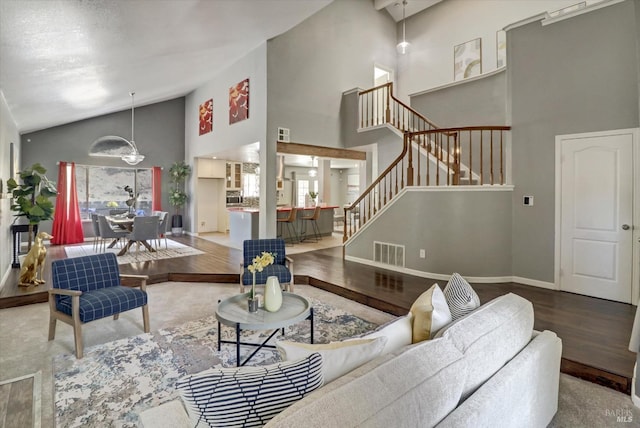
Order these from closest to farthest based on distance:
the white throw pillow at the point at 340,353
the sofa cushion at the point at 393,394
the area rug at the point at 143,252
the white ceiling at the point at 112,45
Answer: the sofa cushion at the point at 393,394, the white throw pillow at the point at 340,353, the white ceiling at the point at 112,45, the area rug at the point at 143,252

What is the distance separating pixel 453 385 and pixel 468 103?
274 inches

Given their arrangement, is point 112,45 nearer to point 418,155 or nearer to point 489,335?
point 418,155

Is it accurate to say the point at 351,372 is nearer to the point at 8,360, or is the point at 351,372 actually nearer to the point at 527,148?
the point at 8,360

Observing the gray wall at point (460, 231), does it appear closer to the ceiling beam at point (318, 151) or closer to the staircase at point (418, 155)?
the staircase at point (418, 155)

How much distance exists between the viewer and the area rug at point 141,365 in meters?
2.14

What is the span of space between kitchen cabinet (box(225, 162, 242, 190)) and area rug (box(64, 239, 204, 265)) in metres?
3.17

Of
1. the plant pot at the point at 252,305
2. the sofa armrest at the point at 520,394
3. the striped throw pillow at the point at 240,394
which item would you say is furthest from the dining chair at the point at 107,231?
the sofa armrest at the point at 520,394

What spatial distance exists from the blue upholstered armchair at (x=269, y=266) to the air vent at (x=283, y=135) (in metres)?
2.92

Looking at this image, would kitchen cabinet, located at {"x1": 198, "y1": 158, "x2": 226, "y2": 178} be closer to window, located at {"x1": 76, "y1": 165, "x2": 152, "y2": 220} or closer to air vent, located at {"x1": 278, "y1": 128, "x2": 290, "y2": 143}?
window, located at {"x1": 76, "y1": 165, "x2": 152, "y2": 220}

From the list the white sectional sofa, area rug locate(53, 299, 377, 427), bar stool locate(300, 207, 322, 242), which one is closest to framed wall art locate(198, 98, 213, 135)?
bar stool locate(300, 207, 322, 242)

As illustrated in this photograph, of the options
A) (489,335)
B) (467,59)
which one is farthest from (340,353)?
(467,59)

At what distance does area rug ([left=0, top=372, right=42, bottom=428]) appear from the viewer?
2.04m

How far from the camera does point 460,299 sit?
1.95 metres

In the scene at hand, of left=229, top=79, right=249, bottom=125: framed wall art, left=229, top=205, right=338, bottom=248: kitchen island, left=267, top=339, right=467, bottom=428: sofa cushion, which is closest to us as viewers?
left=267, top=339, right=467, bottom=428: sofa cushion
